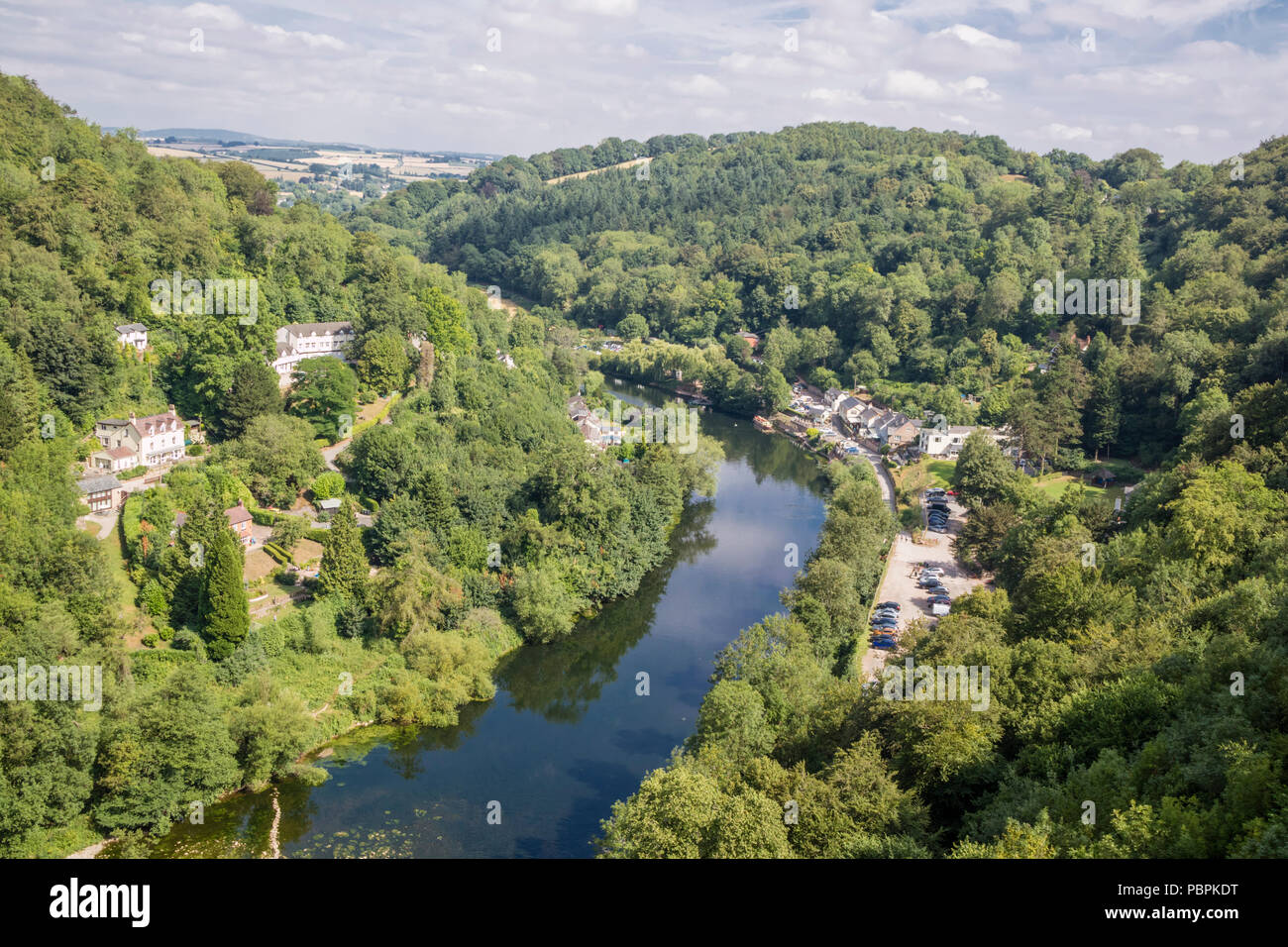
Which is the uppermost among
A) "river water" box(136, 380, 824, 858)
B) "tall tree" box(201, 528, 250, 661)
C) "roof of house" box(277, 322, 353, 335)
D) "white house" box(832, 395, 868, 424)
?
"roof of house" box(277, 322, 353, 335)

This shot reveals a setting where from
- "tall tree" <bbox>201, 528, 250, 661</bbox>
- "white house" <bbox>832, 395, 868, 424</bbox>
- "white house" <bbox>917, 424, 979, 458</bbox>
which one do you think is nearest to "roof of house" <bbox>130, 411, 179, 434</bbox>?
"tall tree" <bbox>201, 528, 250, 661</bbox>

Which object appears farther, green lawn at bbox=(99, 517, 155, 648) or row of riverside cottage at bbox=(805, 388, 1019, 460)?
row of riverside cottage at bbox=(805, 388, 1019, 460)

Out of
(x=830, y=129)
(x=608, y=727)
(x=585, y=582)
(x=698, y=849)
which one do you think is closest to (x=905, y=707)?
(x=698, y=849)

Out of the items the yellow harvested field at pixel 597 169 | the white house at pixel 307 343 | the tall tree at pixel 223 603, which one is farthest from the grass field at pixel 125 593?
the yellow harvested field at pixel 597 169

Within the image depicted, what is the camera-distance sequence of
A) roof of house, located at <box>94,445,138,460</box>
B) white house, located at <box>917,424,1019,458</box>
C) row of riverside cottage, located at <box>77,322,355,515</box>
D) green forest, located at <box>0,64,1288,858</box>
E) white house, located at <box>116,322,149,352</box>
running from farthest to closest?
1. white house, located at <box>917,424,1019,458</box>
2. white house, located at <box>116,322,149,352</box>
3. roof of house, located at <box>94,445,138,460</box>
4. row of riverside cottage, located at <box>77,322,355,515</box>
5. green forest, located at <box>0,64,1288,858</box>

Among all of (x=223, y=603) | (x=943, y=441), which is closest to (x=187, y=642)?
(x=223, y=603)

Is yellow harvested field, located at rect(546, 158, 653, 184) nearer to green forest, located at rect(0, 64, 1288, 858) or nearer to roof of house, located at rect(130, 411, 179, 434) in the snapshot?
green forest, located at rect(0, 64, 1288, 858)

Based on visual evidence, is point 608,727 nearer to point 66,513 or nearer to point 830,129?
point 66,513
